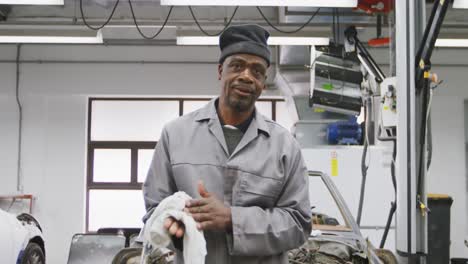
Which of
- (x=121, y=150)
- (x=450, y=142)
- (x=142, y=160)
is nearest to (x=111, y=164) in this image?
(x=121, y=150)

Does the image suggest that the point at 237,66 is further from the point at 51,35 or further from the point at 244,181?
the point at 51,35

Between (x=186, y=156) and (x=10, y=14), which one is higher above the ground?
(x=10, y=14)

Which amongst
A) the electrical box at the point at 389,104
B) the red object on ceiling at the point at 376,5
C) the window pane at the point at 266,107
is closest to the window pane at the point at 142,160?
the window pane at the point at 266,107

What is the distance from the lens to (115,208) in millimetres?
7051

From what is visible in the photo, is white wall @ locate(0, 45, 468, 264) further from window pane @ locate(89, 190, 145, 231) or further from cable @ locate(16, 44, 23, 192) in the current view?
window pane @ locate(89, 190, 145, 231)

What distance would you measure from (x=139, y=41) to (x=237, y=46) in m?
5.88

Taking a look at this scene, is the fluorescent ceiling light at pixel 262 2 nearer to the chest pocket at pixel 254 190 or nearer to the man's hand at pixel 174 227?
the chest pocket at pixel 254 190

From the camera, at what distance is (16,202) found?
6742 millimetres

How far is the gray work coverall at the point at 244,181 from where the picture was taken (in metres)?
1.29

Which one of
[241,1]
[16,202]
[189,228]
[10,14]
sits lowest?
[16,202]

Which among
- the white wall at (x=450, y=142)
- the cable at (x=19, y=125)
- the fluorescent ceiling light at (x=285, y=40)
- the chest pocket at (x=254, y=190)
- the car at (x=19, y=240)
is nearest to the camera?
the chest pocket at (x=254, y=190)

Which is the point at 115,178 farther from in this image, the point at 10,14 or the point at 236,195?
the point at 236,195

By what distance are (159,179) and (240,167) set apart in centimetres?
25

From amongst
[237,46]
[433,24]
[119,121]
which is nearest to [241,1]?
[433,24]
